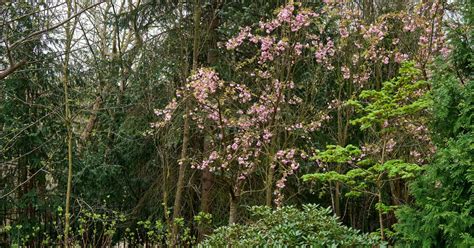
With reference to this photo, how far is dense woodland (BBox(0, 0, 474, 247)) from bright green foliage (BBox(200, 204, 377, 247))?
5.61ft

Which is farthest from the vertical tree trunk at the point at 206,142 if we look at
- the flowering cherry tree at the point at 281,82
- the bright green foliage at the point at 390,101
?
the bright green foliage at the point at 390,101

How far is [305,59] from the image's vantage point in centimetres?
850

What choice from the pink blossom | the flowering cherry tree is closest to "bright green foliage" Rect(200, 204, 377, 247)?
the flowering cherry tree

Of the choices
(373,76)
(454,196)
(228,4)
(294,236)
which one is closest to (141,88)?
(228,4)

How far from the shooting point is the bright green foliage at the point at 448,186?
3.30m

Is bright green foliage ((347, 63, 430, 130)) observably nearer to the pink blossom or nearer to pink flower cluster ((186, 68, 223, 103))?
pink flower cluster ((186, 68, 223, 103))

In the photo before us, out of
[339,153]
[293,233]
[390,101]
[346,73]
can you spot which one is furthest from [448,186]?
[346,73]

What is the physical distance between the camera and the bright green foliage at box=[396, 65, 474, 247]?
130 inches

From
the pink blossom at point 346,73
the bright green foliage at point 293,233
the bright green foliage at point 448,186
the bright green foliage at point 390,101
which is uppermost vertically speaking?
the pink blossom at point 346,73

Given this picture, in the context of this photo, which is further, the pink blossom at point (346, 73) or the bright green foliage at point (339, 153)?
the pink blossom at point (346, 73)

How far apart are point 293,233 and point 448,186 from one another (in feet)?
3.96

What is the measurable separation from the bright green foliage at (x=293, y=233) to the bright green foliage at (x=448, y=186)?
15.5 inches

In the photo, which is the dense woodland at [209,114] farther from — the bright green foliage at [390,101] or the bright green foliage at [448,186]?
the bright green foliage at [448,186]

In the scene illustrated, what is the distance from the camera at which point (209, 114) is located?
7.69m
